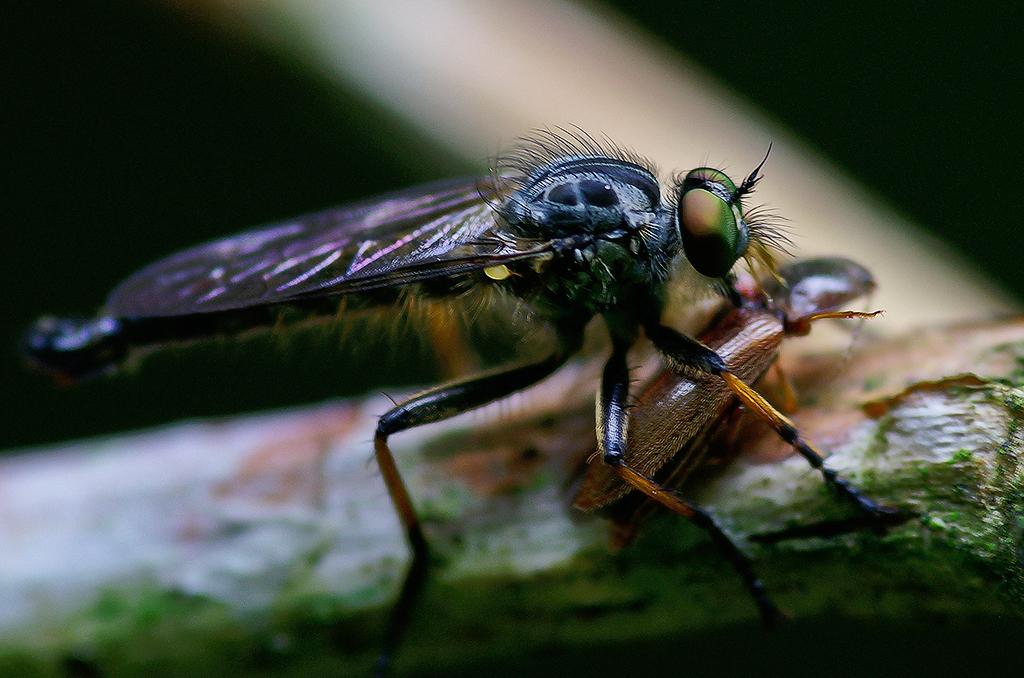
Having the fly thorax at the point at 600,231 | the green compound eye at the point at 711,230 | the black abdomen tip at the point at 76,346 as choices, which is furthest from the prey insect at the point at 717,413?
the black abdomen tip at the point at 76,346

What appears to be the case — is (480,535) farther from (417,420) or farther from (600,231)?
(600,231)

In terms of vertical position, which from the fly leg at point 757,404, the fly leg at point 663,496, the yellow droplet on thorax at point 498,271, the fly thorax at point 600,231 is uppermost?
the fly thorax at point 600,231

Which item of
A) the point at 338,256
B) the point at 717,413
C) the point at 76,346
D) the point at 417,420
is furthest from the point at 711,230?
the point at 76,346

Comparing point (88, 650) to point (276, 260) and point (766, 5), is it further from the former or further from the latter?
point (766, 5)

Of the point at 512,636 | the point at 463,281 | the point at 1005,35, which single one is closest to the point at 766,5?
the point at 1005,35

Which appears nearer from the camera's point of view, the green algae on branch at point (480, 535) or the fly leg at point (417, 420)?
the green algae on branch at point (480, 535)

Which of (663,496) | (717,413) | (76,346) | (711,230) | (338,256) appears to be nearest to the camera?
(663,496)

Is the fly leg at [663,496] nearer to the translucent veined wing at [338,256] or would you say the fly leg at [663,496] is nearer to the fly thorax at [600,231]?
the fly thorax at [600,231]
